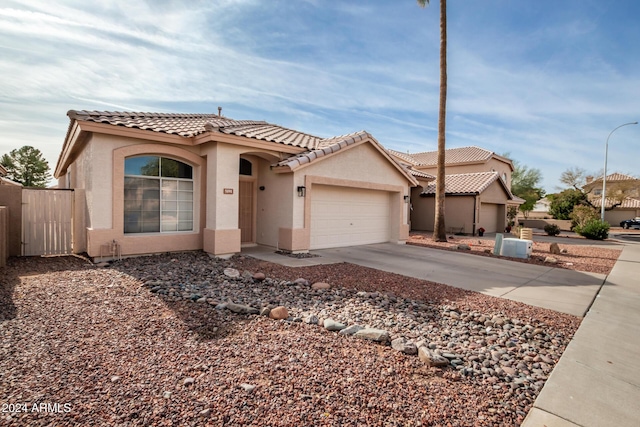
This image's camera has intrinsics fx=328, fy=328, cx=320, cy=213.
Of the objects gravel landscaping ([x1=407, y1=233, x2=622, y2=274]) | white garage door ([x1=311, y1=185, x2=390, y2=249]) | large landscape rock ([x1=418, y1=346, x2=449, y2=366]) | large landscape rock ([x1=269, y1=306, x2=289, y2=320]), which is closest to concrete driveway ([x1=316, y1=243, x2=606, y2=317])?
white garage door ([x1=311, y1=185, x2=390, y2=249])

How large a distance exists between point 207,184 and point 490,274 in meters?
9.27

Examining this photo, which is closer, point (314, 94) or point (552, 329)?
point (552, 329)

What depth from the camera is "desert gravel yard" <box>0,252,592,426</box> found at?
3.02 m

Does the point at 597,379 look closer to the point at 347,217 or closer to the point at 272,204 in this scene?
the point at 272,204

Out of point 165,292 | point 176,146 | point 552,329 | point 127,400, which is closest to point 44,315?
point 165,292

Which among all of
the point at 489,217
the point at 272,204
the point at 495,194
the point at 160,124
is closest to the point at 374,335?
the point at 272,204

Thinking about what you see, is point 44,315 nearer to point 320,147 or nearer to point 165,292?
point 165,292

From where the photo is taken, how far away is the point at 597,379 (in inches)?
153

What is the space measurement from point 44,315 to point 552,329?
323 inches

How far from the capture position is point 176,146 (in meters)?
10.6

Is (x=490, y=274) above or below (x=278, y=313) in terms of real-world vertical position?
below

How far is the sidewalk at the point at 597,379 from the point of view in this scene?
3.15 metres

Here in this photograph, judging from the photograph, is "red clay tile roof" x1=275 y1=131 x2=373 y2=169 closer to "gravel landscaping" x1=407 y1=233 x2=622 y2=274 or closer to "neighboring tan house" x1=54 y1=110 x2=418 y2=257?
"neighboring tan house" x1=54 y1=110 x2=418 y2=257

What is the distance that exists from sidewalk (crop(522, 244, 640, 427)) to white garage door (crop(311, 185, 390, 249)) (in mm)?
8609
